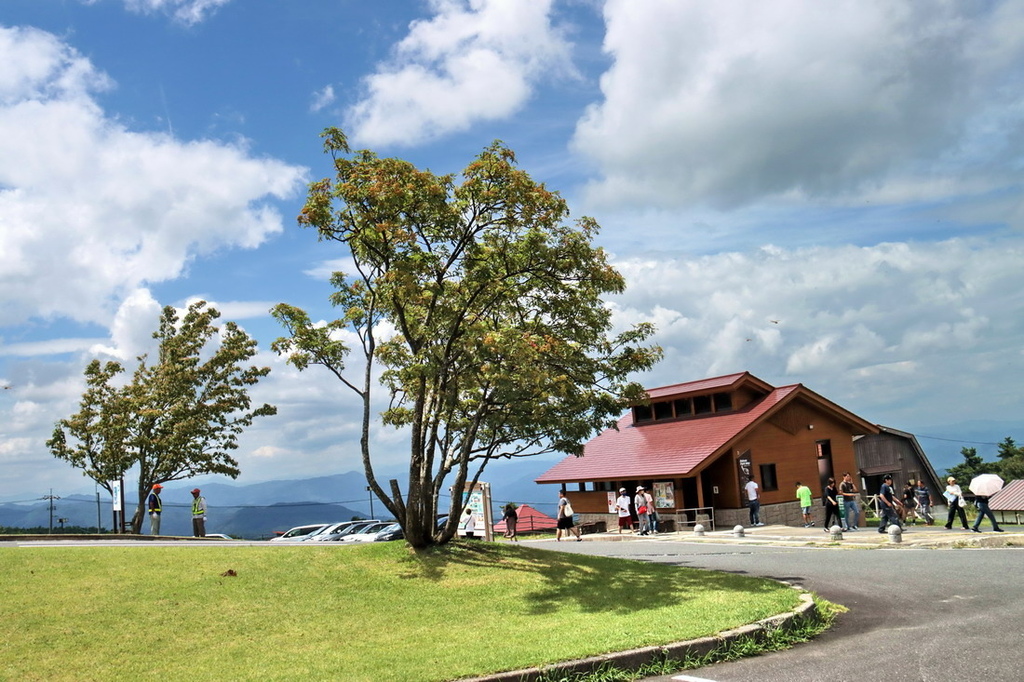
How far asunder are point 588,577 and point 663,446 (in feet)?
65.9

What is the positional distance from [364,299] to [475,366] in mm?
3255

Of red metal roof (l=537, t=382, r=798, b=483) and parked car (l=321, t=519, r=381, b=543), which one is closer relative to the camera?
parked car (l=321, t=519, r=381, b=543)

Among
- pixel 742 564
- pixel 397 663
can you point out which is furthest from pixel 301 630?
pixel 742 564

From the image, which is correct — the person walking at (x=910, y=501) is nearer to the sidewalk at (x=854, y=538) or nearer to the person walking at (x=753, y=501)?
→ the person walking at (x=753, y=501)

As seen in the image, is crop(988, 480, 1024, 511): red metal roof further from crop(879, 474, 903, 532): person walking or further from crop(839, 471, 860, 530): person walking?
crop(879, 474, 903, 532): person walking

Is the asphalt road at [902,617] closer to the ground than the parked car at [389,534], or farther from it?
farther from it

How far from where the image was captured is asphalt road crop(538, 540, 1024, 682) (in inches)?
304

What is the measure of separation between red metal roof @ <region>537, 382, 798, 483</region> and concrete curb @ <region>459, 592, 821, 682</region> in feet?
65.8

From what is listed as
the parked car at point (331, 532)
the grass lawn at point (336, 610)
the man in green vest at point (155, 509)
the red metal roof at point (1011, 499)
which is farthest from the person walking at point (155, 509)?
the red metal roof at point (1011, 499)

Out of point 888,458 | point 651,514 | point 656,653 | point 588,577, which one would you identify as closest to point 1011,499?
point 888,458

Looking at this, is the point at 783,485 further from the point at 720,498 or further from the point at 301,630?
the point at 301,630

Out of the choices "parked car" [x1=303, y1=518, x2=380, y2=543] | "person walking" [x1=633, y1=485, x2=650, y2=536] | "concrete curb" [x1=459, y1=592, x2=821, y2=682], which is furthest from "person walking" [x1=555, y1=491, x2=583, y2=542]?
"concrete curb" [x1=459, y1=592, x2=821, y2=682]

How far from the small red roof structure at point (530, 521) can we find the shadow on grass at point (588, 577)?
80.8 feet

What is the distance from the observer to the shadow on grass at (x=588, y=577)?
12.0 meters
